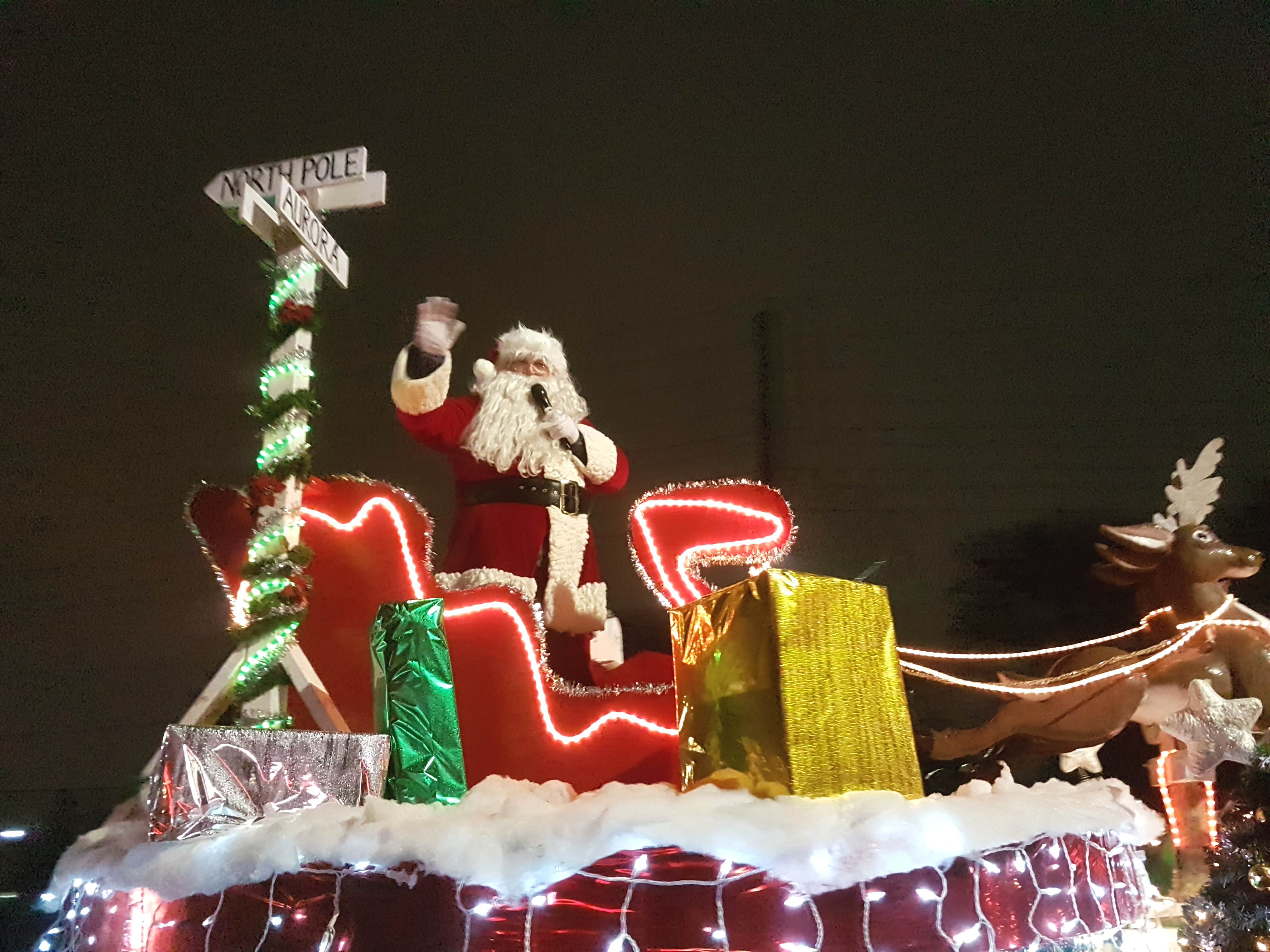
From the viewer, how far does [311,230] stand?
2.19 m

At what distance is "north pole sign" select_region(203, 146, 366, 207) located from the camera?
2.17 metres

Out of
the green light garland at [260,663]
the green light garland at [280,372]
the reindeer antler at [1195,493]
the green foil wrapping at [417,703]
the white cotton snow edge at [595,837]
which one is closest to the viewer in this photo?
the white cotton snow edge at [595,837]

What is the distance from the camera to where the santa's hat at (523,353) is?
2.64m

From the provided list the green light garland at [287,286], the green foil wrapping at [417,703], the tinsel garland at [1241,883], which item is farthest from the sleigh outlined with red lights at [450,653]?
the tinsel garland at [1241,883]

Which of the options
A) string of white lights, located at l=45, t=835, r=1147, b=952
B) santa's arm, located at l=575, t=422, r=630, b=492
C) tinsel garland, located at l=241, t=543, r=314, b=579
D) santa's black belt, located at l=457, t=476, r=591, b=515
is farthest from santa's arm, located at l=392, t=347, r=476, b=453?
string of white lights, located at l=45, t=835, r=1147, b=952

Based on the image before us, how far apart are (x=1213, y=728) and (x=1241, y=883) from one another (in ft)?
2.50

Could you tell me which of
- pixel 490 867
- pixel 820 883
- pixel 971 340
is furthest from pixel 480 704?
pixel 971 340

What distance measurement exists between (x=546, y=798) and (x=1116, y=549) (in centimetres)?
243

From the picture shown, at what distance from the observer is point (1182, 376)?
336 centimetres

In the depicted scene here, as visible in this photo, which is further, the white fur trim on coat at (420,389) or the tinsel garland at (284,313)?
the white fur trim on coat at (420,389)

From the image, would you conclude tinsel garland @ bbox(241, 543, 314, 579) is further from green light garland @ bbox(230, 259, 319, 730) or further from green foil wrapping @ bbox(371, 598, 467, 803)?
green foil wrapping @ bbox(371, 598, 467, 803)

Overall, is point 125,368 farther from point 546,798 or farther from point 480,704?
point 546,798

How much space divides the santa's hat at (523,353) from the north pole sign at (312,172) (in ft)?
2.17

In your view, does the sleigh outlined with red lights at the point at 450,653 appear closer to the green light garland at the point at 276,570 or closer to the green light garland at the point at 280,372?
the green light garland at the point at 276,570
